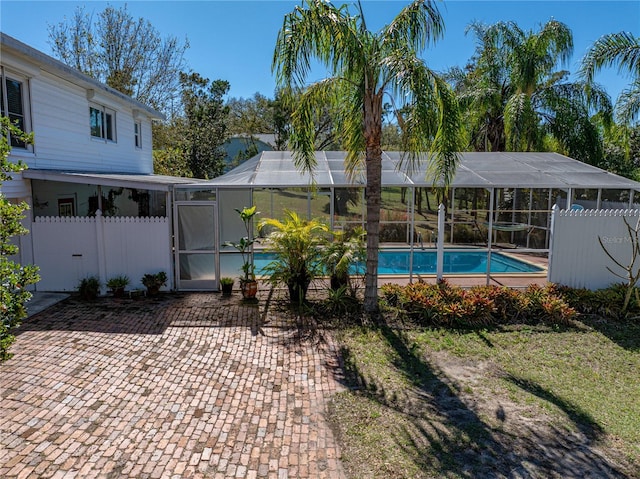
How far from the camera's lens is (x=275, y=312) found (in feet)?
30.7

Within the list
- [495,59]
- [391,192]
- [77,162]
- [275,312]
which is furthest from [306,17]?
[495,59]

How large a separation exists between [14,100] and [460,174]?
11.5 m

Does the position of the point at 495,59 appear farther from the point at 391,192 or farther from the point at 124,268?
the point at 124,268

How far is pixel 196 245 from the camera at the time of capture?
35.8 ft

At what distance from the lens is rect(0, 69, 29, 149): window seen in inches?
358

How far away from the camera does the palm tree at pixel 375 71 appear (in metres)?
7.54

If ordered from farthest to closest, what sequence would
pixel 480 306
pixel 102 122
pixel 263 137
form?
1. pixel 263 137
2. pixel 102 122
3. pixel 480 306

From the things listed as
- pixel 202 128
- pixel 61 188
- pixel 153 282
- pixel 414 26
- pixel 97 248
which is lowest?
pixel 153 282

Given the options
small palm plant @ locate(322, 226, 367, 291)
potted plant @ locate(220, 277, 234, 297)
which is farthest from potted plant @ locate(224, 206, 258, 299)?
small palm plant @ locate(322, 226, 367, 291)

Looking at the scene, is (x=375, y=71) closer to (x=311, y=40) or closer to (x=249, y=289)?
(x=311, y=40)

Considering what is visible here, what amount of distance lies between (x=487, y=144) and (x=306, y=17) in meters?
16.6

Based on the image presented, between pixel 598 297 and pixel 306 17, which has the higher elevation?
pixel 306 17

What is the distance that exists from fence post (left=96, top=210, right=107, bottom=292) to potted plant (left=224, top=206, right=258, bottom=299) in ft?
9.81

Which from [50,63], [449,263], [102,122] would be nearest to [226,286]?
[50,63]
